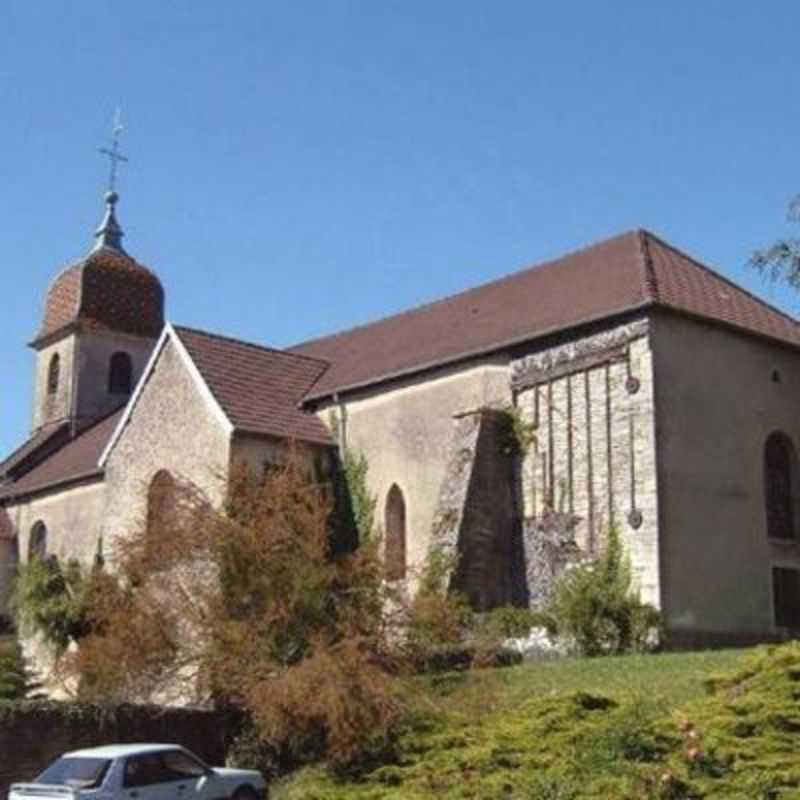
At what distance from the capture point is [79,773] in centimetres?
1670

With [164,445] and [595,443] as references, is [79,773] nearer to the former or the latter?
[595,443]

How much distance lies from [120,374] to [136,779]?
33041mm

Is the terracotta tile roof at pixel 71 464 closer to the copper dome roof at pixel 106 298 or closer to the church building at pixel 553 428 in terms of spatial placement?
the copper dome roof at pixel 106 298

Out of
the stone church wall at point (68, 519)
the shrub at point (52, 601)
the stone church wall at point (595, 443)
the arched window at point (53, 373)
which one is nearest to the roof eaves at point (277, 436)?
the shrub at point (52, 601)

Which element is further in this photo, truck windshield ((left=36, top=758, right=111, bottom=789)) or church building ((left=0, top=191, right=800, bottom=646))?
church building ((left=0, top=191, right=800, bottom=646))

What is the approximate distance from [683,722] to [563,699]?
2398 millimetres

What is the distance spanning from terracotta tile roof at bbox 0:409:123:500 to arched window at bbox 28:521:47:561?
115 cm

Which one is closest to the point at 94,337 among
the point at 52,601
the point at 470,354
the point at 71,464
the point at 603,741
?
the point at 71,464

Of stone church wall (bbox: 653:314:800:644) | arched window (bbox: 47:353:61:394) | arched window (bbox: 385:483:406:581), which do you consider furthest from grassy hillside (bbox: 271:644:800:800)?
arched window (bbox: 47:353:61:394)

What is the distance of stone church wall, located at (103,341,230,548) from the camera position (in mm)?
30953

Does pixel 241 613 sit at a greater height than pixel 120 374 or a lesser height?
lesser

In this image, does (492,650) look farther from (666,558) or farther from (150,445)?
(150,445)

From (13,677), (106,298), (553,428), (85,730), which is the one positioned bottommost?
(85,730)

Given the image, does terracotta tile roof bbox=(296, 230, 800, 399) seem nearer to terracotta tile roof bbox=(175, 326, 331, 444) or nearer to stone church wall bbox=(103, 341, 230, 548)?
terracotta tile roof bbox=(175, 326, 331, 444)
